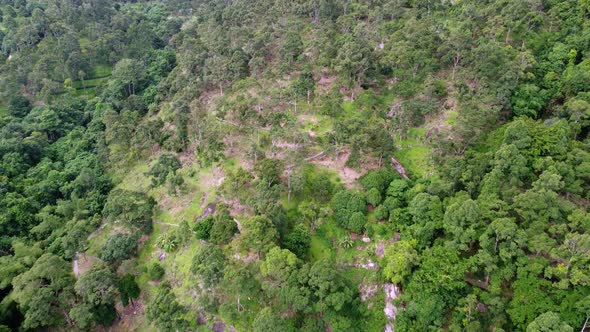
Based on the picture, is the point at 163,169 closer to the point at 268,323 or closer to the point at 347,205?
the point at 347,205

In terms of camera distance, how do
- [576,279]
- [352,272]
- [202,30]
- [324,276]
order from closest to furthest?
[576,279], [324,276], [352,272], [202,30]

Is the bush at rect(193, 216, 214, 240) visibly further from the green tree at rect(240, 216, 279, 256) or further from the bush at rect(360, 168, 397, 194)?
the bush at rect(360, 168, 397, 194)

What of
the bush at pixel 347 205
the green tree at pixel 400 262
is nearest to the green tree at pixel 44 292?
the bush at pixel 347 205

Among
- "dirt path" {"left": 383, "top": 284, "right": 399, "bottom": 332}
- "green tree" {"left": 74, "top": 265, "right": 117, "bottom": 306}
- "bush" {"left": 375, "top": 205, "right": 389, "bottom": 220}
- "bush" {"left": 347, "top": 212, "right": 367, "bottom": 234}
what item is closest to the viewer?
"dirt path" {"left": 383, "top": 284, "right": 399, "bottom": 332}

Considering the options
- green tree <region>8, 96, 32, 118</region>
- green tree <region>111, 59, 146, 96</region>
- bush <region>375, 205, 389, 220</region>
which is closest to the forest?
bush <region>375, 205, 389, 220</region>

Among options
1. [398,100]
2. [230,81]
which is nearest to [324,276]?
[398,100]

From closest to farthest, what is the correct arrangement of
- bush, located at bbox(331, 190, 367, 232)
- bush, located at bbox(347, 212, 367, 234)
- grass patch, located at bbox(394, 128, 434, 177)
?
bush, located at bbox(347, 212, 367, 234)
bush, located at bbox(331, 190, 367, 232)
grass patch, located at bbox(394, 128, 434, 177)

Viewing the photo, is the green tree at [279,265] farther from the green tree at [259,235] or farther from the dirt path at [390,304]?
the dirt path at [390,304]

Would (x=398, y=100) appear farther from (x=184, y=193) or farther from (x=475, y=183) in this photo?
(x=184, y=193)
